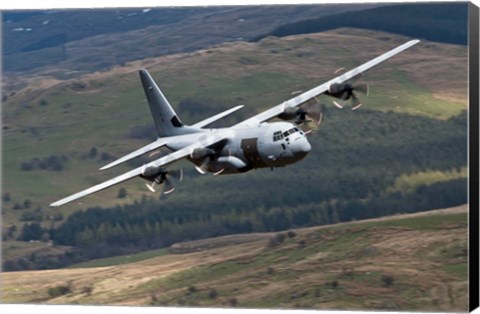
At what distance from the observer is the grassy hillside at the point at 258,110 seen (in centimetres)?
11162

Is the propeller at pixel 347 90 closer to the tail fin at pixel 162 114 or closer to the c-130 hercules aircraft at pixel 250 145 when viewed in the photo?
the c-130 hercules aircraft at pixel 250 145

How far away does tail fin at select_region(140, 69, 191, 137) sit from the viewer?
92.2m

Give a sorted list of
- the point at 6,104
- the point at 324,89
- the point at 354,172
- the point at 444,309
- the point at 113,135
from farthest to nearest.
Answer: the point at 6,104 → the point at 113,135 → the point at 354,172 → the point at 444,309 → the point at 324,89

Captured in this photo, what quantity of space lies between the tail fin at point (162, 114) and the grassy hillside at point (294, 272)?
57.3ft

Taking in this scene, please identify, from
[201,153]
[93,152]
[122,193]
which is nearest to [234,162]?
[201,153]

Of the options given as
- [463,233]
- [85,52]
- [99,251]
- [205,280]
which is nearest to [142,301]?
[205,280]

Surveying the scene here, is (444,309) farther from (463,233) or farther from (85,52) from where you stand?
(85,52)

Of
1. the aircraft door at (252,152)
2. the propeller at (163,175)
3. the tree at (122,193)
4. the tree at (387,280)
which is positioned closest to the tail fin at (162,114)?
the aircraft door at (252,152)

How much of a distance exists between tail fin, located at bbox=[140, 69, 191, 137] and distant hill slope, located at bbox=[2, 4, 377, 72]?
1179cm

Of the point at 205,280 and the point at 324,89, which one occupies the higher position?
the point at 324,89

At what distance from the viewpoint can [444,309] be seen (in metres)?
91.6

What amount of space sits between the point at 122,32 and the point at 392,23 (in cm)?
2408

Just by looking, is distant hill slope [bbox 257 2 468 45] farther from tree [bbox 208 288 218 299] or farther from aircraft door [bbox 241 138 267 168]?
aircraft door [bbox 241 138 267 168]

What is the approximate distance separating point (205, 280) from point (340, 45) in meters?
22.0
